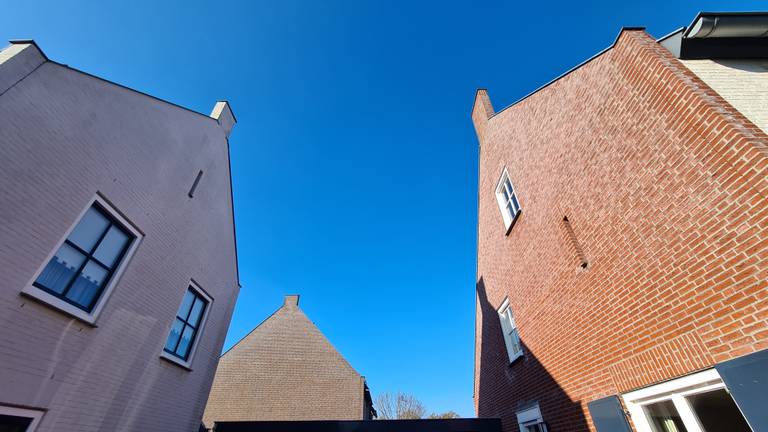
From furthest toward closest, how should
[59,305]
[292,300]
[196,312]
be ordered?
1. [292,300]
2. [196,312]
3. [59,305]

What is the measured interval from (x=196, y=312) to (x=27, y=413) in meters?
4.13

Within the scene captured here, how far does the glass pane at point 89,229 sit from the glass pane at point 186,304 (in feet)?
9.20

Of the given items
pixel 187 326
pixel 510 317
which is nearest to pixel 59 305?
pixel 187 326

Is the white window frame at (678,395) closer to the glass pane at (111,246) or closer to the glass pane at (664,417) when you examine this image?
the glass pane at (664,417)

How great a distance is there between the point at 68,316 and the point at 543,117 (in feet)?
30.5

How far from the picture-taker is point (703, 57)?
4969mm

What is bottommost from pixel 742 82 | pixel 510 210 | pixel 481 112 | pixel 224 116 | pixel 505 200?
pixel 742 82

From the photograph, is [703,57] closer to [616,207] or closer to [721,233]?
[616,207]

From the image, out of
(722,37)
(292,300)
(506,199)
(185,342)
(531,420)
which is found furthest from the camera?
(292,300)

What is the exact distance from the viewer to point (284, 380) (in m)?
15.9

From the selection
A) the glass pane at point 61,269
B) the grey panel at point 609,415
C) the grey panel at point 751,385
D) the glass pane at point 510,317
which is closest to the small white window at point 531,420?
→ the grey panel at point 609,415

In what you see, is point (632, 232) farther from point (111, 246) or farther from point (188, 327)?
point (188, 327)

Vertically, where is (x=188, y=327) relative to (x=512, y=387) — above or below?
above

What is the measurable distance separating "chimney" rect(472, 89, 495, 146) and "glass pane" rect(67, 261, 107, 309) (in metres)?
10.6
